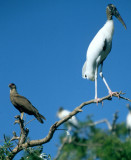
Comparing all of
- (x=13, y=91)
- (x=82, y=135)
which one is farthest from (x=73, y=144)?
(x=13, y=91)

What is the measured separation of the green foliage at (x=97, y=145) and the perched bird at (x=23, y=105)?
2.26 meters

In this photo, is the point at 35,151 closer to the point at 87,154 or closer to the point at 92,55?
the point at 92,55

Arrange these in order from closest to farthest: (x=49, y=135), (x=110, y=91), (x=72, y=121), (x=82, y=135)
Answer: (x=49, y=135) < (x=110, y=91) < (x=82, y=135) < (x=72, y=121)

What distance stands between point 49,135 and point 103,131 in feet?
15.6

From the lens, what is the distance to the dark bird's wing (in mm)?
5499

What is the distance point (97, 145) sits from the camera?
350 inches

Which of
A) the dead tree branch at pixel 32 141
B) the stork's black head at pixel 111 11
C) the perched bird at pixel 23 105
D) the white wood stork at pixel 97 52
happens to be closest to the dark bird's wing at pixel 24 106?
the perched bird at pixel 23 105

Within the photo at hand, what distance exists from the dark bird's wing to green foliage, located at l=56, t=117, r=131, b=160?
90.5 inches

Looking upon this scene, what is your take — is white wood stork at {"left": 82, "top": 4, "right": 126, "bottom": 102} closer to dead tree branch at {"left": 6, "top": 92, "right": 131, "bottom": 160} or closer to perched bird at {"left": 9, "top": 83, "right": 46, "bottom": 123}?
dead tree branch at {"left": 6, "top": 92, "right": 131, "bottom": 160}

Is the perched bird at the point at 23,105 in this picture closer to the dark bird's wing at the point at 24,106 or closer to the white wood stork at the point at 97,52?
the dark bird's wing at the point at 24,106

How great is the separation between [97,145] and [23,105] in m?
A: 3.60

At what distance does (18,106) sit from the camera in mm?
5973

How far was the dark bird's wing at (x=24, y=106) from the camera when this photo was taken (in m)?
5.50

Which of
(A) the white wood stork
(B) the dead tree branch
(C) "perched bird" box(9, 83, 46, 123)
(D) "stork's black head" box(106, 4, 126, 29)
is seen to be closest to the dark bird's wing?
(C) "perched bird" box(9, 83, 46, 123)
